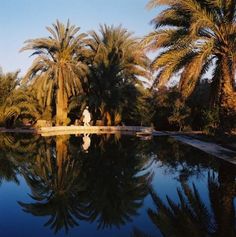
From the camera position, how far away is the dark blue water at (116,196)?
4523 mm

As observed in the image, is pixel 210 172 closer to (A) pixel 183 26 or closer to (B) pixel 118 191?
(B) pixel 118 191

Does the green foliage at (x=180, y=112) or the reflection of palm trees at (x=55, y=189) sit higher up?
the green foliage at (x=180, y=112)

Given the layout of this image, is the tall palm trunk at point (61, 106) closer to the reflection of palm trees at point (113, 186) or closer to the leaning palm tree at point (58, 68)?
the leaning palm tree at point (58, 68)

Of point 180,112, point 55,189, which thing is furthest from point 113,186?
point 180,112

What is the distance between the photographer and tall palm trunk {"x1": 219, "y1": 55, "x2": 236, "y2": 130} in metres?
13.7

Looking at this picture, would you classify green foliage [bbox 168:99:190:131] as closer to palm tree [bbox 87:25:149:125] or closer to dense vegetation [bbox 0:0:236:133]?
dense vegetation [bbox 0:0:236:133]

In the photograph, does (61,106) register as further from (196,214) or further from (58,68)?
(196,214)

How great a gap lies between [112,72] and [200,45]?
591 inches

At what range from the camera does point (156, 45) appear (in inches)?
562

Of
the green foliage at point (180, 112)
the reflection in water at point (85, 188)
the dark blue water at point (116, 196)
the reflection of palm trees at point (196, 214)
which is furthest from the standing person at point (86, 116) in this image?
the reflection of palm trees at point (196, 214)

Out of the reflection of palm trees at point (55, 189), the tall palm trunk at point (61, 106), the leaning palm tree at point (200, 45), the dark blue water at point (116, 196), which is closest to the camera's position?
the dark blue water at point (116, 196)

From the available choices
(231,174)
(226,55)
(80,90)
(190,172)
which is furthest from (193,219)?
(80,90)

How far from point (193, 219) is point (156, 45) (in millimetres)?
10372

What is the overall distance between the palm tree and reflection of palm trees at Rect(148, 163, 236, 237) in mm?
21537
